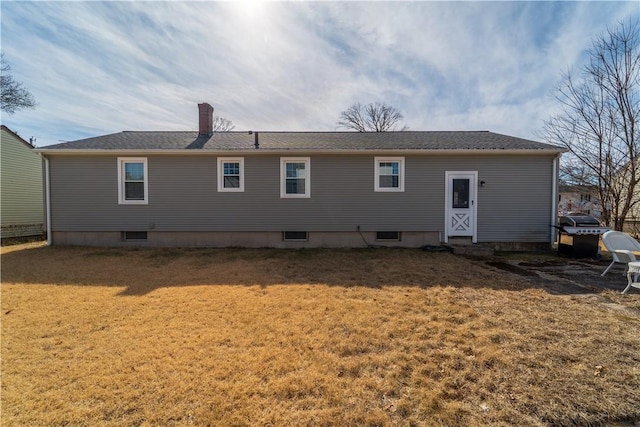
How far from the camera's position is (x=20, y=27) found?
693 centimetres

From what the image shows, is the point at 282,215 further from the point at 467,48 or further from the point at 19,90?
A: the point at 19,90

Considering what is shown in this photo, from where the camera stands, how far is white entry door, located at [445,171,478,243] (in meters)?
8.94

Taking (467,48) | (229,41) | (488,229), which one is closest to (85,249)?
(229,41)

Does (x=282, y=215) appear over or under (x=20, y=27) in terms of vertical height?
under

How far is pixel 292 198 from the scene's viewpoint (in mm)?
9094

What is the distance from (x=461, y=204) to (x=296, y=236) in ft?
18.5

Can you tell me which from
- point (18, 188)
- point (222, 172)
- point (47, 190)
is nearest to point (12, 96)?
point (18, 188)

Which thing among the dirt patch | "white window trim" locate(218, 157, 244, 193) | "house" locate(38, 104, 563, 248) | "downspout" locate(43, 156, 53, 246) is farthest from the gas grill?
"downspout" locate(43, 156, 53, 246)

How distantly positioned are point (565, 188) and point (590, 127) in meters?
2.89

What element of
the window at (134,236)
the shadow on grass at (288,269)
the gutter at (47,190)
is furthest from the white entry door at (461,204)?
the gutter at (47,190)

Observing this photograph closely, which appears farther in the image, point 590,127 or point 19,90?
point 19,90

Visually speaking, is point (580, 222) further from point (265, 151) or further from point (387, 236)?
point (265, 151)

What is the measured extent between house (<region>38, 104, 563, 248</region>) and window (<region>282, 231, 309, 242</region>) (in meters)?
0.07

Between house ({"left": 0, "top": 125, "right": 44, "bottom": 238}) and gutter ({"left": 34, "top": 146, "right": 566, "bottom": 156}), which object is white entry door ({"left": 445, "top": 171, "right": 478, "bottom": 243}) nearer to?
gutter ({"left": 34, "top": 146, "right": 566, "bottom": 156})
